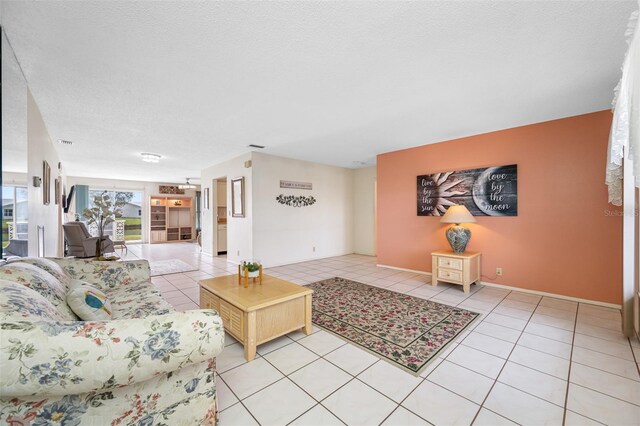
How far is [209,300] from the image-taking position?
2.68 meters

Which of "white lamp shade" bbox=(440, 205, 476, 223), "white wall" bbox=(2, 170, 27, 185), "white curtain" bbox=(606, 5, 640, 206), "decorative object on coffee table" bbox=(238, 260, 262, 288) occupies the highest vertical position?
"white curtain" bbox=(606, 5, 640, 206)

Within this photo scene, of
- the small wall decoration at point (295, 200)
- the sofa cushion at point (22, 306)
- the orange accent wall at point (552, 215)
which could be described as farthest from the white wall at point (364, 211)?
the sofa cushion at point (22, 306)

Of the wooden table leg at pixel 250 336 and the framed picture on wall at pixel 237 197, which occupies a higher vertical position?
the framed picture on wall at pixel 237 197

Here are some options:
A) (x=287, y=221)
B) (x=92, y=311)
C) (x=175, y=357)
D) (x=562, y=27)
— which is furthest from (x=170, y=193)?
(x=562, y=27)

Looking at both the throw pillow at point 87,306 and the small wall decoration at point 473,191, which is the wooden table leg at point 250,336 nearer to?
the throw pillow at point 87,306

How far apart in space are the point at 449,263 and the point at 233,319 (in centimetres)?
315

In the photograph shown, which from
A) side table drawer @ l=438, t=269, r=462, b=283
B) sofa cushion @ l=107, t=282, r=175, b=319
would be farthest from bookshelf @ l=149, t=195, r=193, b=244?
side table drawer @ l=438, t=269, r=462, b=283

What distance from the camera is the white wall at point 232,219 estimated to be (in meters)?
5.62

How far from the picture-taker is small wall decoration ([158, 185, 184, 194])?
10.6m

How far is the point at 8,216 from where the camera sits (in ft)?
6.44

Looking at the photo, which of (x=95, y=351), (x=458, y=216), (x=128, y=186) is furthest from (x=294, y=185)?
(x=128, y=186)

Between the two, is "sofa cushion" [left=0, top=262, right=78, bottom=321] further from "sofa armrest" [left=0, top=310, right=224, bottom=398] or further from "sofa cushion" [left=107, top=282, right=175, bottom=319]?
"sofa armrest" [left=0, top=310, right=224, bottom=398]

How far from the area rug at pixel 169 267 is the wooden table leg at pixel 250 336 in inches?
147

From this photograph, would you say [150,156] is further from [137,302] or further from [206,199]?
[137,302]
